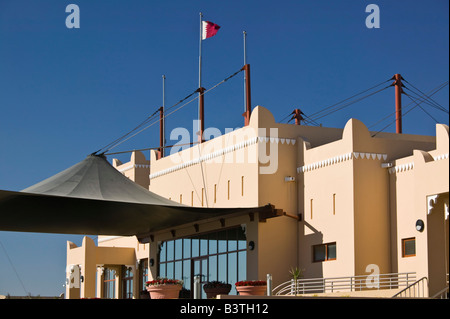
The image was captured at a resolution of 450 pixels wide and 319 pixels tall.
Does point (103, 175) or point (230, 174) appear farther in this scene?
point (230, 174)

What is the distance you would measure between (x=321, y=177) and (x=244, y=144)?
12.0 feet

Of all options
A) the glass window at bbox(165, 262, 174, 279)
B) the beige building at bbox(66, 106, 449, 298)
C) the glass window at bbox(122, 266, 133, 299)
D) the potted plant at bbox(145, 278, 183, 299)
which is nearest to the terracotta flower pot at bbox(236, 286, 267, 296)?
the potted plant at bbox(145, 278, 183, 299)

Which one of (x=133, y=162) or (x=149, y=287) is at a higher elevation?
(x=133, y=162)

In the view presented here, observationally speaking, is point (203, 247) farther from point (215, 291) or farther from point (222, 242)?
point (215, 291)

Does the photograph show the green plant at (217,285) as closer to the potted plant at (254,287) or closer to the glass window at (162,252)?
A: the potted plant at (254,287)

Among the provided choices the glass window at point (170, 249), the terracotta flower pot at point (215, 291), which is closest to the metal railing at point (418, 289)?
the terracotta flower pot at point (215, 291)

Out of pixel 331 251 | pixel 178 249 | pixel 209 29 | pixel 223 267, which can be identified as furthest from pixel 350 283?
pixel 209 29

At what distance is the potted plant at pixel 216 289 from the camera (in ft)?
106

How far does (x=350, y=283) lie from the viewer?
28.8 m

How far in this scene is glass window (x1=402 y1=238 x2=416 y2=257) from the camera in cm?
2816

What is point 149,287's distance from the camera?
94.3 ft

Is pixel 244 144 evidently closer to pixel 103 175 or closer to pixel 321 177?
pixel 321 177
